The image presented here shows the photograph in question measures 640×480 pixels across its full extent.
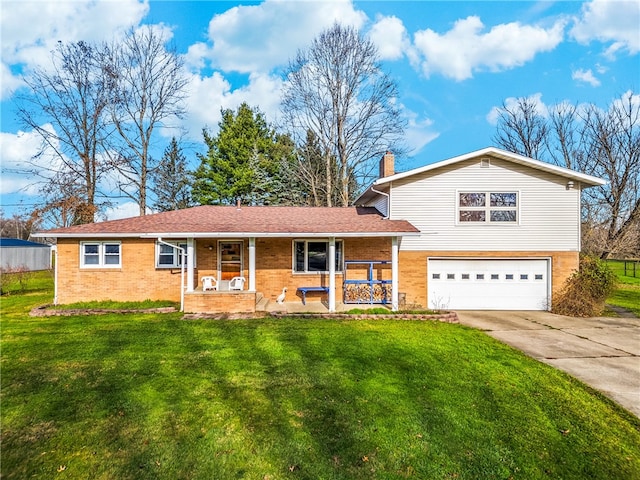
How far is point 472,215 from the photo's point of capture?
1238 cm

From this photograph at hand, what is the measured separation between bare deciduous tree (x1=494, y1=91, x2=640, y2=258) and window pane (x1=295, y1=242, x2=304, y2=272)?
19.1 metres

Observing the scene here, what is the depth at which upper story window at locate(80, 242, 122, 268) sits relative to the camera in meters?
11.8

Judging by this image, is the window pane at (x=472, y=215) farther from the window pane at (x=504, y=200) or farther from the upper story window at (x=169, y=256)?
the upper story window at (x=169, y=256)

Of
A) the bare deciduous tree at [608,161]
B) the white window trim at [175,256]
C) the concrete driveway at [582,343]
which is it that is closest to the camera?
the concrete driveway at [582,343]

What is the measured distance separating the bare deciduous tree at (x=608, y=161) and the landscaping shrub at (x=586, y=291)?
36.5 ft

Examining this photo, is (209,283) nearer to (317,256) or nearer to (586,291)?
(317,256)

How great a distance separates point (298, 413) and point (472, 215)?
34.0 ft

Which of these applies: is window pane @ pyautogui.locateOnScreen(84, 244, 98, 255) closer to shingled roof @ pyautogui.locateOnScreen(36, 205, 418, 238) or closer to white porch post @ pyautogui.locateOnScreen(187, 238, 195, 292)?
shingled roof @ pyautogui.locateOnScreen(36, 205, 418, 238)

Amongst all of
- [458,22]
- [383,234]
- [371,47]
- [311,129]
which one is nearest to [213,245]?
[383,234]

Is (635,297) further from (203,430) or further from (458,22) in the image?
(203,430)

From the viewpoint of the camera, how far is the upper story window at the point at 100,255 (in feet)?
38.7

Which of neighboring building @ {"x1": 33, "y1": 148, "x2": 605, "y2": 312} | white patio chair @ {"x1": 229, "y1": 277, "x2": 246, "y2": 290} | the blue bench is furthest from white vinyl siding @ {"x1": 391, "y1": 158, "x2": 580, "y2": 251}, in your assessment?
white patio chair @ {"x1": 229, "y1": 277, "x2": 246, "y2": 290}

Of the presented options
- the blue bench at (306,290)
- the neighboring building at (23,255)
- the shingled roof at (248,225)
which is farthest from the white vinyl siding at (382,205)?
the neighboring building at (23,255)

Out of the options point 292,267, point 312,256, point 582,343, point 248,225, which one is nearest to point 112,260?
point 248,225
